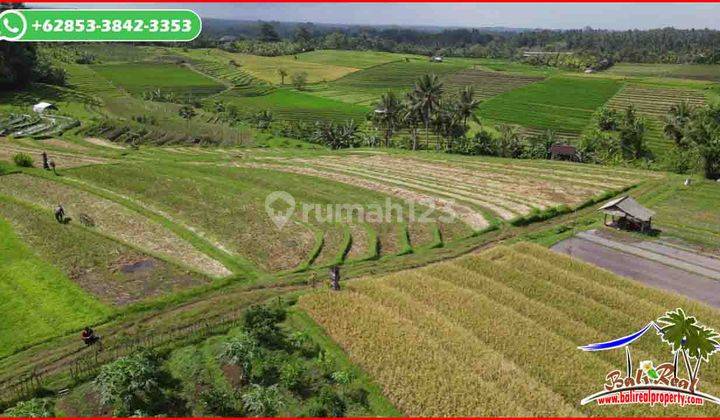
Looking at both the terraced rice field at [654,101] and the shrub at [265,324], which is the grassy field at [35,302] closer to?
the shrub at [265,324]

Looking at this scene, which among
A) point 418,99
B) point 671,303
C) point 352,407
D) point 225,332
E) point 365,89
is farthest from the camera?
point 365,89

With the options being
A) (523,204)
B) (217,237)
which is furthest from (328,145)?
(217,237)

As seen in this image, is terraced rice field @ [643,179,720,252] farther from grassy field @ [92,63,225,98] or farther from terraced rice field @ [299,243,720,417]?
grassy field @ [92,63,225,98]

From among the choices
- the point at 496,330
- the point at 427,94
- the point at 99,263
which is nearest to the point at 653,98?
the point at 427,94

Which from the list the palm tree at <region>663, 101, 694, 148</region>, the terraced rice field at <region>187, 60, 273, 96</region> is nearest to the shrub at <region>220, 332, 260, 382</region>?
the palm tree at <region>663, 101, 694, 148</region>

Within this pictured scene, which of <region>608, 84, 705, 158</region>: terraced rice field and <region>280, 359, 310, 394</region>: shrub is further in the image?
<region>608, 84, 705, 158</region>: terraced rice field

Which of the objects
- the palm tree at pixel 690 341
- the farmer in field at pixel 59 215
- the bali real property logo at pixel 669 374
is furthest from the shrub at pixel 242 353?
the farmer in field at pixel 59 215

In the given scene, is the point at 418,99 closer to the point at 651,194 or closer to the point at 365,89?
the point at 651,194
